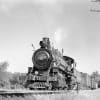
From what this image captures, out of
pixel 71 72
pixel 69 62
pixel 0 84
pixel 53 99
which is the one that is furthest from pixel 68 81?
pixel 0 84

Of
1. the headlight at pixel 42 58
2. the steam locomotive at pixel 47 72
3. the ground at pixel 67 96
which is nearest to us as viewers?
the ground at pixel 67 96

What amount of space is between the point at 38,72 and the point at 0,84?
421 inches

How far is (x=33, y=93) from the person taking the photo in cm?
1681

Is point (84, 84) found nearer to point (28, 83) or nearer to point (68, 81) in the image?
point (68, 81)

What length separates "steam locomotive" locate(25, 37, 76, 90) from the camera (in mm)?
24703

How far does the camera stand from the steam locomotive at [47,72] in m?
24.7

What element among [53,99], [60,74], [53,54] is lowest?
[53,99]

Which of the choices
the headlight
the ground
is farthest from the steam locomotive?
the ground

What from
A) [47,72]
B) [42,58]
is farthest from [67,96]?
[42,58]

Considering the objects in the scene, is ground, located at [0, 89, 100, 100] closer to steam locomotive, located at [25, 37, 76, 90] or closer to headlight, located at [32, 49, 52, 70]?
steam locomotive, located at [25, 37, 76, 90]

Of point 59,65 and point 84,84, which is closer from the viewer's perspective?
point 59,65

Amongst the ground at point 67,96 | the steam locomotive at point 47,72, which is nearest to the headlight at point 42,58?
the steam locomotive at point 47,72

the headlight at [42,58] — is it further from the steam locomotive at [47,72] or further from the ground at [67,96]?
the ground at [67,96]

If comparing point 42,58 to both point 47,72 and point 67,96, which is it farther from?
point 67,96
